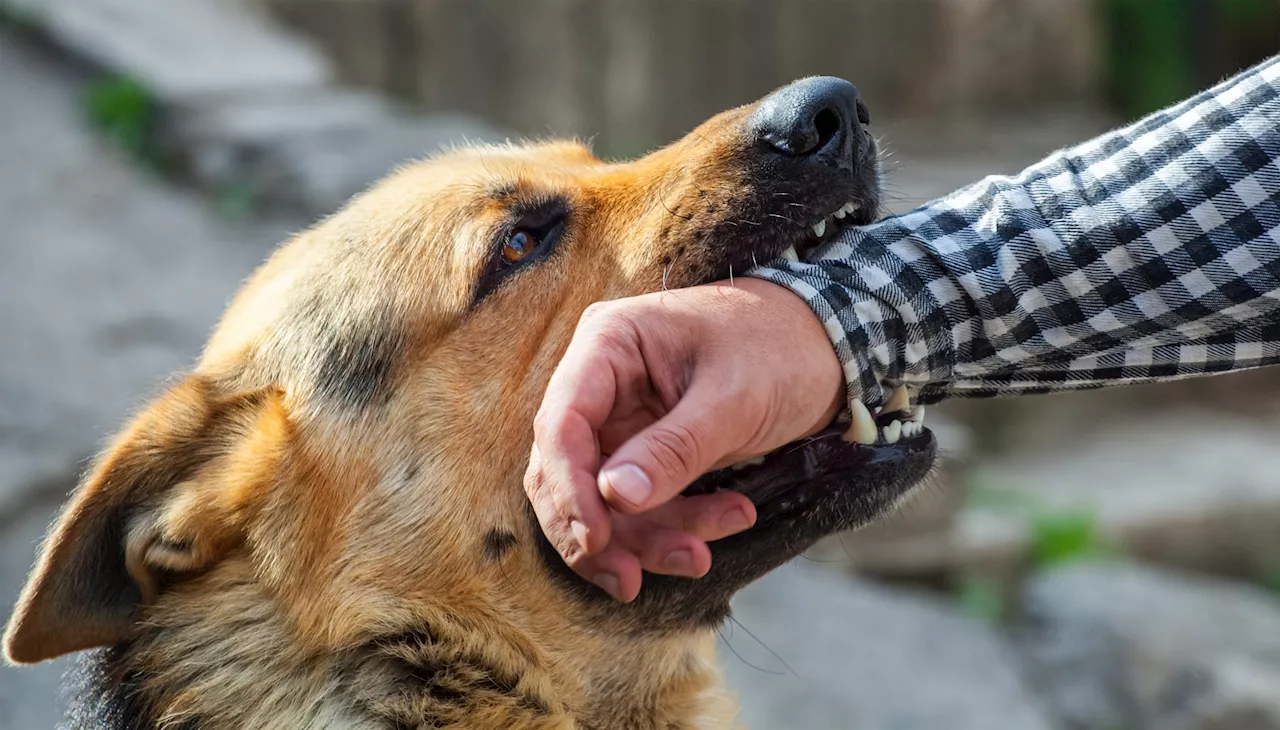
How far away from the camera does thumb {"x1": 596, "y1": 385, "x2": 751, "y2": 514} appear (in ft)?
6.60

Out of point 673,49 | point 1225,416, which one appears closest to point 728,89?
point 673,49

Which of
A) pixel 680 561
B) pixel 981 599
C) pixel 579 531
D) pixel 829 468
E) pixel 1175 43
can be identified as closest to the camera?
pixel 579 531

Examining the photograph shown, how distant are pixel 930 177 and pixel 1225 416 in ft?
10.6

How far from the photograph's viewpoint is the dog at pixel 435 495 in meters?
2.72

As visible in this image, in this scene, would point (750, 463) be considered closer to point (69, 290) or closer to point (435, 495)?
point (435, 495)

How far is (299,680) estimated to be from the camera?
8.98 feet

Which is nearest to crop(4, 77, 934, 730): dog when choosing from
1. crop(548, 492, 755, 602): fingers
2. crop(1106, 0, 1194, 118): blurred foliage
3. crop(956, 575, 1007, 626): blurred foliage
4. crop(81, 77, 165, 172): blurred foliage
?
crop(548, 492, 755, 602): fingers

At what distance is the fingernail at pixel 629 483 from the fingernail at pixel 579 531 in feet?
0.48

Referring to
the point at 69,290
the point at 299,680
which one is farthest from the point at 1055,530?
the point at 69,290

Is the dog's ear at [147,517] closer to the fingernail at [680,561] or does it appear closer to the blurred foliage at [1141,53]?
the fingernail at [680,561]

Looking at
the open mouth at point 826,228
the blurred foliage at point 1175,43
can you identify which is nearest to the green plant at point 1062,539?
the open mouth at point 826,228

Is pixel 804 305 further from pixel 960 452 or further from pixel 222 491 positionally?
pixel 960 452

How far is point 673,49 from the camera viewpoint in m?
9.92

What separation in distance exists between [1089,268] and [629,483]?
47.8 inches
